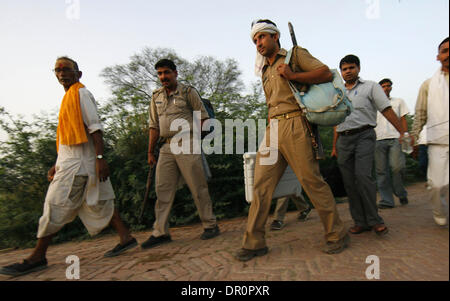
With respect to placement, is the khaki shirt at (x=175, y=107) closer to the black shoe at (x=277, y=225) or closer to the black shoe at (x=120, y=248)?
the black shoe at (x=120, y=248)

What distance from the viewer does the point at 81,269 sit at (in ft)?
10.2

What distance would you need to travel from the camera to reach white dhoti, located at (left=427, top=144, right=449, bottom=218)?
155 cm

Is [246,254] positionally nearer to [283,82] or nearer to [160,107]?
[283,82]

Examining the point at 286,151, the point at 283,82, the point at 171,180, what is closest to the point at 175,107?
the point at 171,180

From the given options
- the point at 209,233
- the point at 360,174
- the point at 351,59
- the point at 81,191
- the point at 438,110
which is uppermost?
the point at 351,59

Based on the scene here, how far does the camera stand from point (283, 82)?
286cm

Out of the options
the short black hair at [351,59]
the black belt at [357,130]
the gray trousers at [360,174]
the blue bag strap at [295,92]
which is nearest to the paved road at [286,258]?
the gray trousers at [360,174]

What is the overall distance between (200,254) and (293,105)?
74.8 inches

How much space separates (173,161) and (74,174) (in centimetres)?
119

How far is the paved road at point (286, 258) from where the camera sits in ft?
6.79

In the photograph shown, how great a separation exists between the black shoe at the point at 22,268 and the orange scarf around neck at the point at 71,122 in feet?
4.32

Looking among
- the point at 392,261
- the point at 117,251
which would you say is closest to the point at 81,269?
the point at 117,251

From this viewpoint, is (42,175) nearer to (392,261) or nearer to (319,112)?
(319,112)

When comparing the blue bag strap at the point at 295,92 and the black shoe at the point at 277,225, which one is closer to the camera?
the blue bag strap at the point at 295,92
